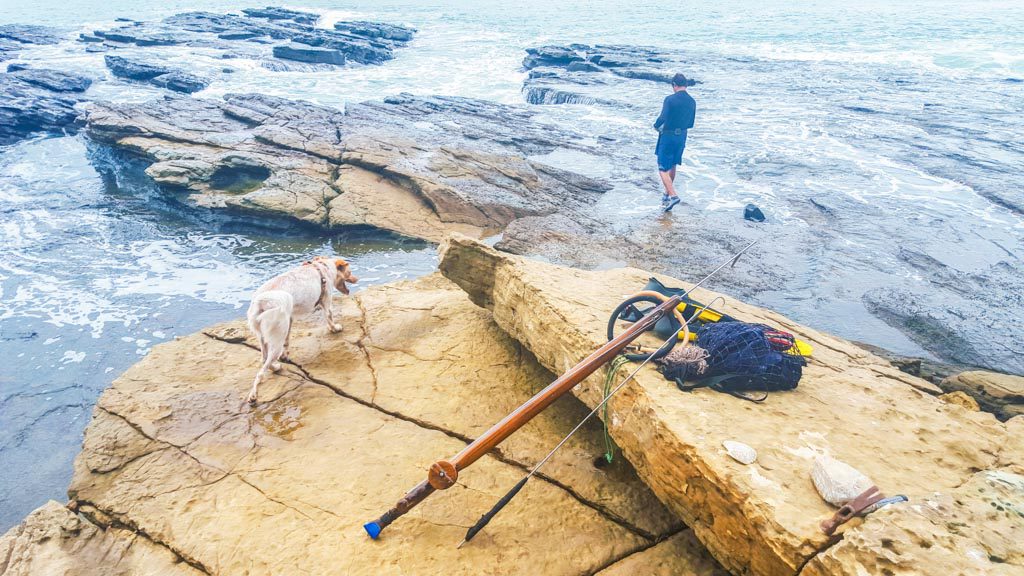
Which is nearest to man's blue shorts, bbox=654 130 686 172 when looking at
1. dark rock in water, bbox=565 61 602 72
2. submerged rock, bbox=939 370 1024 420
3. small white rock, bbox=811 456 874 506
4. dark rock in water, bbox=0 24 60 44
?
submerged rock, bbox=939 370 1024 420

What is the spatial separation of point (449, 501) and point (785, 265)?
7.53 metres

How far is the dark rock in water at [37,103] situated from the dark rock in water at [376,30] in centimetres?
1698

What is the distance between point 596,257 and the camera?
898 cm

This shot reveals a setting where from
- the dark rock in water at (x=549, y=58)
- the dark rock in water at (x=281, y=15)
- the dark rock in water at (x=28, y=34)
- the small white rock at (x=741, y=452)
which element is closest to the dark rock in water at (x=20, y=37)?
the dark rock in water at (x=28, y=34)

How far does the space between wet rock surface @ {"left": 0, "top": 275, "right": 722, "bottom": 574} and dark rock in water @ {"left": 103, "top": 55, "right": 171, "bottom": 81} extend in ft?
73.2

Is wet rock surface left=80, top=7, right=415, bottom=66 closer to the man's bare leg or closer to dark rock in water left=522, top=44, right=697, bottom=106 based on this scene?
dark rock in water left=522, top=44, right=697, bottom=106

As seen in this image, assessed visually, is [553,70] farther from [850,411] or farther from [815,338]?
[850,411]

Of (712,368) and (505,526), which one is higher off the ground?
(712,368)

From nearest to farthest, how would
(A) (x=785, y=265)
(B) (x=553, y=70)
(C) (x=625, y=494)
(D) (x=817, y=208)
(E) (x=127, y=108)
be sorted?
(C) (x=625, y=494)
(A) (x=785, y=265)
(D) (x=817, y=208)
(E) (x=127, y=108)
(B) (x=553, y=70)

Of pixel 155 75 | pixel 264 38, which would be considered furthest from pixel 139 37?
pixel 155 75

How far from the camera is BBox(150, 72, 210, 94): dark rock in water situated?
20734 millimetres

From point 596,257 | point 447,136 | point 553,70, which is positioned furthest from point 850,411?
point 553,70

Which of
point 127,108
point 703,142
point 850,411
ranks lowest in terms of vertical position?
point 703,142

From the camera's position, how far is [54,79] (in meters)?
20.4
